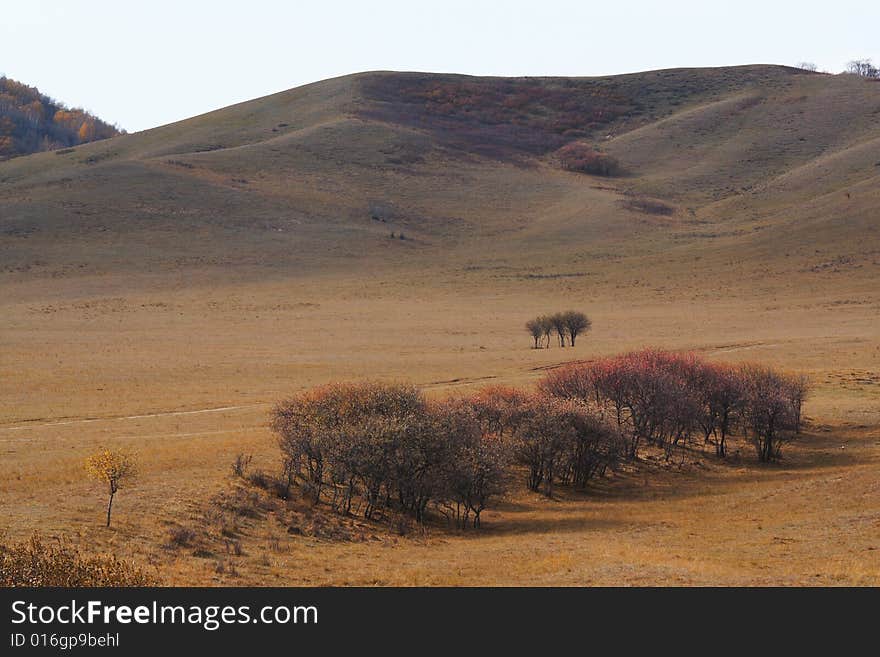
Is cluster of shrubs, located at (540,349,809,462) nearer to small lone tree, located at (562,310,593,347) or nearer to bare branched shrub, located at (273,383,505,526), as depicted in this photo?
bare branched shrub, located at (273,383,505,526)

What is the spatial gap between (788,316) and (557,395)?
53.2m

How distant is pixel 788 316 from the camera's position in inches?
3848

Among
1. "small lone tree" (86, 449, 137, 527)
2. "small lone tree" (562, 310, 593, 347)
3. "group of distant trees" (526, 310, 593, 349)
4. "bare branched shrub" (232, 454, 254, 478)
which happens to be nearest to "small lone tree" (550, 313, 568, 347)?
"group of distant trees" (526, 310, 593, 349)

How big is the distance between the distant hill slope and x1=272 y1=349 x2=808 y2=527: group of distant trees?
232 ft

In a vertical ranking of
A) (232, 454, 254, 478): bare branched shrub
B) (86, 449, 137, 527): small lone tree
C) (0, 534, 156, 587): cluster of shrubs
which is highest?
(0, 534, 156, 587): cluster of shrubs

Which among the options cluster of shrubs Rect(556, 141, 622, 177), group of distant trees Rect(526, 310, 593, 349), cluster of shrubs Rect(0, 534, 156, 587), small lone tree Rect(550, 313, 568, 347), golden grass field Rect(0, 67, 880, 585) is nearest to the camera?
cluster of shrubs Rect(0, 534, 156, 587)

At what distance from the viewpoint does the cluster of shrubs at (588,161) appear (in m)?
185

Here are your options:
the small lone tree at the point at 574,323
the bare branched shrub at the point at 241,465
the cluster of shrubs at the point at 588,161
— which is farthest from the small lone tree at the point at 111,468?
the cluster of shrubs at the point at 588,161

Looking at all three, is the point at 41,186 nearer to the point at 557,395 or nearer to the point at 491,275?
the point at 491,275

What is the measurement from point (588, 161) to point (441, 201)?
42644mm

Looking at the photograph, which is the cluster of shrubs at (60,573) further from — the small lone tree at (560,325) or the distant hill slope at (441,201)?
the distant hill slope at (441,201)

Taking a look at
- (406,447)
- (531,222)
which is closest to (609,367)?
(406,447)

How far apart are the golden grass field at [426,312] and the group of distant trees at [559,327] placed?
348cm

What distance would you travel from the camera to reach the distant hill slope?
126688 mm
